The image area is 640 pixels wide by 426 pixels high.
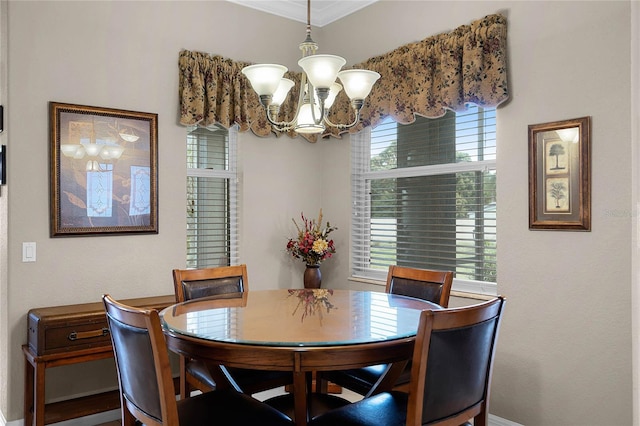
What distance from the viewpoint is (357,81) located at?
2.33 meters

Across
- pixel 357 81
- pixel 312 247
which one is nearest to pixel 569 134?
pixel 357 81

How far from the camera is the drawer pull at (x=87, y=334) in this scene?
2865 millimetres

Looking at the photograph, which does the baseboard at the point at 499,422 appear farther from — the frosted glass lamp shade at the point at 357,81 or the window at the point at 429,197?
the frosted glass lamp shade at the point at 357,81

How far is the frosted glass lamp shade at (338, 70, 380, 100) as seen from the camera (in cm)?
232

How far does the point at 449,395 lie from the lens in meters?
1.78

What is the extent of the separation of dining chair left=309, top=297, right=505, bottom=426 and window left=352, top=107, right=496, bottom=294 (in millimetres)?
1416

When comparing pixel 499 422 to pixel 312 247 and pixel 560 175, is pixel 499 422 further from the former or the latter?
pixel 312 247

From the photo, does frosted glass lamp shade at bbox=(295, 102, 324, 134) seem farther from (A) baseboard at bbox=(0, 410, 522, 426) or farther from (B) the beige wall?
(A) baseboard at bbox=(0, 410, 522, 426)

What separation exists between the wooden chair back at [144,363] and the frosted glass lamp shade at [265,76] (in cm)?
110

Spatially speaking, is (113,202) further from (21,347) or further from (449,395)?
(449,395)

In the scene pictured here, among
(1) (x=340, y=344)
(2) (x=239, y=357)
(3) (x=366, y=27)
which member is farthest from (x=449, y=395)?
(3) (x=366, y=27)

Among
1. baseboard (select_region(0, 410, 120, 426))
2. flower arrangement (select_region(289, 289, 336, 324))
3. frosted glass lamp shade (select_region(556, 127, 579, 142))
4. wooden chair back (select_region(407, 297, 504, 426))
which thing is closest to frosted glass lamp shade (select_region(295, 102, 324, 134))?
flower arrangement (select_region(289, 289, 336, 324))

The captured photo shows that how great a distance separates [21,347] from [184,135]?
1720mm

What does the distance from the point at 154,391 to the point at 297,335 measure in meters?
0.54
